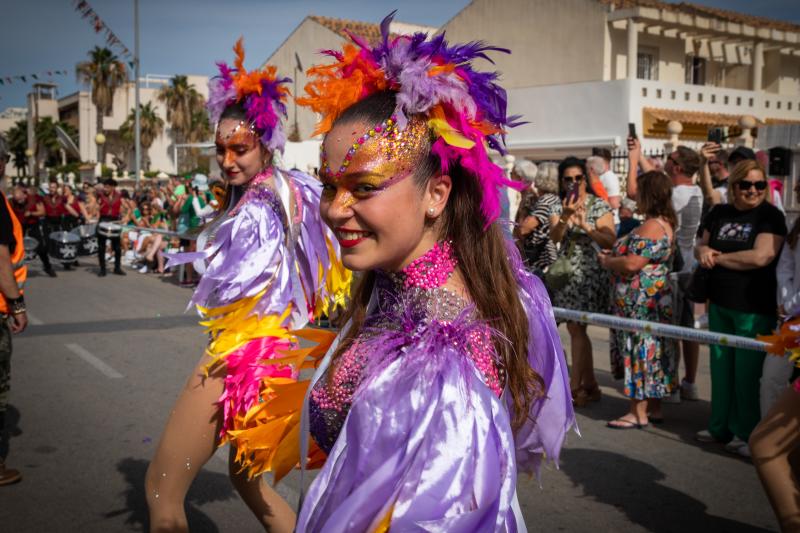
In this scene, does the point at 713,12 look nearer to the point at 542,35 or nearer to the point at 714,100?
the point at 714,100

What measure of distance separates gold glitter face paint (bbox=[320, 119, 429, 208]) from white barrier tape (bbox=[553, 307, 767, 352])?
10.9 feet

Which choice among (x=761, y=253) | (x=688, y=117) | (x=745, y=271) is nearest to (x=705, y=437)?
(x=745, y=271)

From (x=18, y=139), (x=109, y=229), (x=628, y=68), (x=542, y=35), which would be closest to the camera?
(x=109, y=229)

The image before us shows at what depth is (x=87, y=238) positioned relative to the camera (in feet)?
56.5

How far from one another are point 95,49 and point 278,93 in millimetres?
58578

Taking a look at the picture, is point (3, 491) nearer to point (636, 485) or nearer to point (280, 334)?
point (280, 334)

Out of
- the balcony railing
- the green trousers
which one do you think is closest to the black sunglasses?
the green trousers

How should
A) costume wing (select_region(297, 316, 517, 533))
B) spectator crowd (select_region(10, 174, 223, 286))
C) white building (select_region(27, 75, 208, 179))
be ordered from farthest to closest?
white building (select_region(27, 75, 208, 179)) < spectator crowd (select_region(10, 174, 223, 286)) < costume wing (select_region(297, 316, 517, 533))

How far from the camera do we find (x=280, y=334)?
3242 mm

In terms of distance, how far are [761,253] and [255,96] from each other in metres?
3.37

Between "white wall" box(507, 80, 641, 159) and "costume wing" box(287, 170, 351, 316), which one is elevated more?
"white wall" box(507, 80, 641, 159)

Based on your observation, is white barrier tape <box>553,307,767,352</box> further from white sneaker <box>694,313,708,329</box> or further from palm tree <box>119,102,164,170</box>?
palm tree <box>119,102,164,170</box>

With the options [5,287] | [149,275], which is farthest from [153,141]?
[5,287]

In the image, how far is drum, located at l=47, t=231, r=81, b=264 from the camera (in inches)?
632
